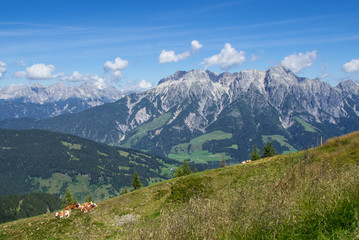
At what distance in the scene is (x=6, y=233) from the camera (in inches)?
823

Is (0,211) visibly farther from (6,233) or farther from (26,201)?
(6,233)

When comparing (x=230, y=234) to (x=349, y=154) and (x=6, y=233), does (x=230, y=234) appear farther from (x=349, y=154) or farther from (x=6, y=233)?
(x=6, y=233)

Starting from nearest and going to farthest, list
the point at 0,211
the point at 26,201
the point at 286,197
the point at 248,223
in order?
the point at 248,223
the point at 286,197
the point at 0,211
the point at 26,201

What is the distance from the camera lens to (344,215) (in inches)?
204

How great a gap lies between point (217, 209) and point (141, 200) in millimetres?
21029

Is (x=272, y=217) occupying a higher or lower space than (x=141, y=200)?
higher

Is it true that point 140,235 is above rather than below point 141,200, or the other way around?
above

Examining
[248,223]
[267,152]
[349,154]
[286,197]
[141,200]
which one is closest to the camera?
[248,223]

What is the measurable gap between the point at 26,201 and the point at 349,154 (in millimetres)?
181966

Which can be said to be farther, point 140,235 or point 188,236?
point 140,235

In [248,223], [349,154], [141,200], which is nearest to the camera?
[248,223]

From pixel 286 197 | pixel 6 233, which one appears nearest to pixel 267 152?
pixel 6 233

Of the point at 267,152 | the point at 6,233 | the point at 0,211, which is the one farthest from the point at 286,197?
the point at 0,211

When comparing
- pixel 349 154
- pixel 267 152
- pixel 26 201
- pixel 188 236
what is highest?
pixel 188 236
